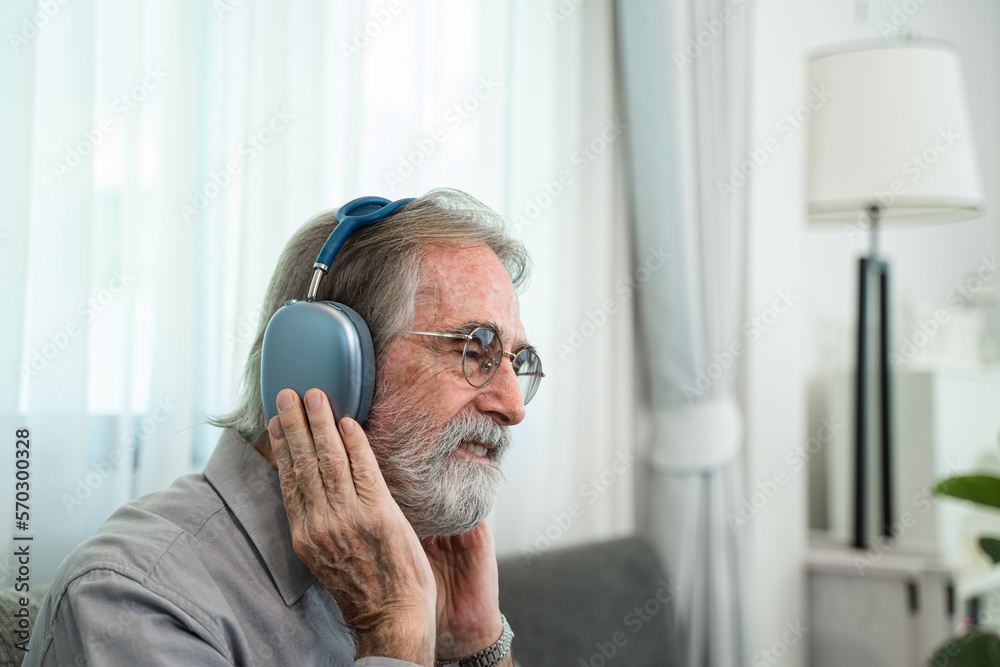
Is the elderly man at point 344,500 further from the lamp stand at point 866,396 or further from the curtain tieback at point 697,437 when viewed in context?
the lamp stand at point 866,396

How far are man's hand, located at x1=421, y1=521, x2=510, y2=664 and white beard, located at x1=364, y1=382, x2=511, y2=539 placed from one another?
157 mm

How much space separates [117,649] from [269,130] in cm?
85

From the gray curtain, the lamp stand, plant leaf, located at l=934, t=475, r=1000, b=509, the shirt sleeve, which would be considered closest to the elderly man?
the shirt sleeve

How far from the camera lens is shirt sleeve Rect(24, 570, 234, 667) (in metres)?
0.67

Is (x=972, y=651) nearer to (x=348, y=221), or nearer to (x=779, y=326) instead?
(x=779, y=326)

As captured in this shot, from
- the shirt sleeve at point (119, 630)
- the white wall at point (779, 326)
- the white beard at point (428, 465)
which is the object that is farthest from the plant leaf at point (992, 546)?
the shirt sleeve at point (119, 630)

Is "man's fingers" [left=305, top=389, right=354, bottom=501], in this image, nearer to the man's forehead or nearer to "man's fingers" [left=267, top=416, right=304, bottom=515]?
"man's fingers" [left=267, top=416, right=304, bottom=515]

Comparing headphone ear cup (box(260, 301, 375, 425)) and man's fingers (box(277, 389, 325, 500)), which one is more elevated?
headphone ear cup (box(260, 301, 375, 425))

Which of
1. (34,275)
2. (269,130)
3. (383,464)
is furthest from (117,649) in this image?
(269,130)

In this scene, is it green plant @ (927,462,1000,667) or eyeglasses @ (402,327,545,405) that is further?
green plant @ (927,462,1000,667)

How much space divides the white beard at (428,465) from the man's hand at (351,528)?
0.22 ft

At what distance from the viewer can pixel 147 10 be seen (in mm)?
1113

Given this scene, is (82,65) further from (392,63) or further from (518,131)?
(518,131)

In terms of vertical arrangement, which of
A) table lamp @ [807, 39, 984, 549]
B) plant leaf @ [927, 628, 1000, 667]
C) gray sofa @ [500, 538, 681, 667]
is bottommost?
plant leaf @ [927, 628, 1000, 667]
